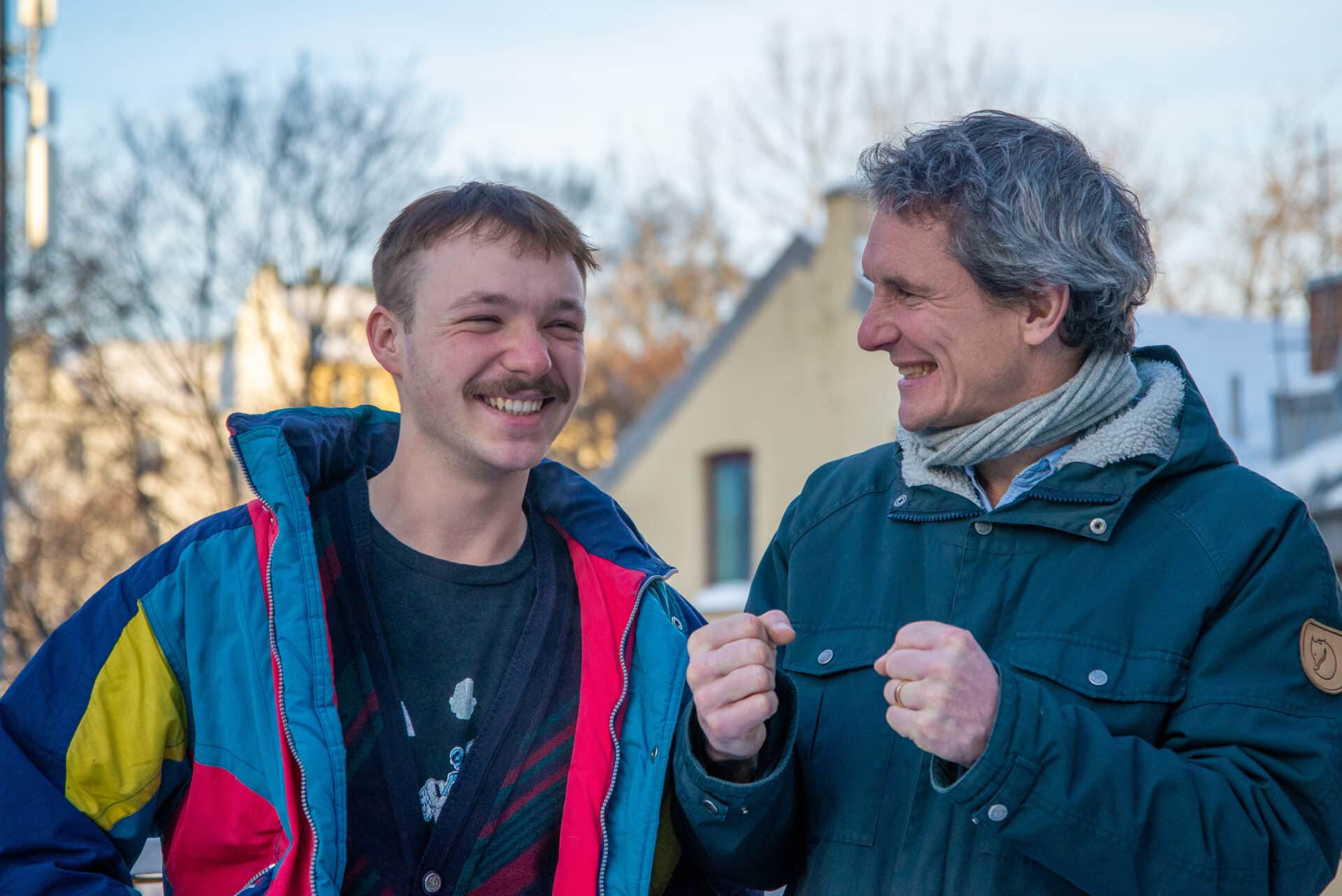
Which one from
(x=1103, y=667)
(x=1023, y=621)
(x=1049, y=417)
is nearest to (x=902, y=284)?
(x=1049, y=417)

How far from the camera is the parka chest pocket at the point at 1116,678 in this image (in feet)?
7.80

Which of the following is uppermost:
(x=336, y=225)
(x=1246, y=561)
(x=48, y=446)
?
(x=336, y=225)

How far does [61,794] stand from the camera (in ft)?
8.85

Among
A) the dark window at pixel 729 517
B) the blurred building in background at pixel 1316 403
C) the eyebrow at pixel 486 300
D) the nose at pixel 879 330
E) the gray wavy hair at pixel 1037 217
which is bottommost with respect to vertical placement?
the dark window at pixel 729 517

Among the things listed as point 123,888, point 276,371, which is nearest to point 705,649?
point 123,888

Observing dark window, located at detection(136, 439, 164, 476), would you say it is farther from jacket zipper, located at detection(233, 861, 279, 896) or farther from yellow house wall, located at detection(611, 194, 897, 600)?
jacket zipper, located at detection(233, 861, 279, 896)

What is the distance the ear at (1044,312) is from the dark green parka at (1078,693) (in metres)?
0.19

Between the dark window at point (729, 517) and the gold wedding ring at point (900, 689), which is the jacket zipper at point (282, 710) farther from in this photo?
the dark window at point (729, 517)

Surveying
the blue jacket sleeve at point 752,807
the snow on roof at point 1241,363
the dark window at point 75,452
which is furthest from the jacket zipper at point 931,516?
the dark window at point 75,452

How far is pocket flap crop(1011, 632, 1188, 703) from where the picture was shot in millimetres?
2375

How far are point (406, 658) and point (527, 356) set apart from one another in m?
0.66

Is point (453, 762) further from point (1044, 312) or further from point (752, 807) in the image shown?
point (1044, 312)

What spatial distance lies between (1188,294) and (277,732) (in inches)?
983

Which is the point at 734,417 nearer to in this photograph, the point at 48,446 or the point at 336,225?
the point at 336,225
